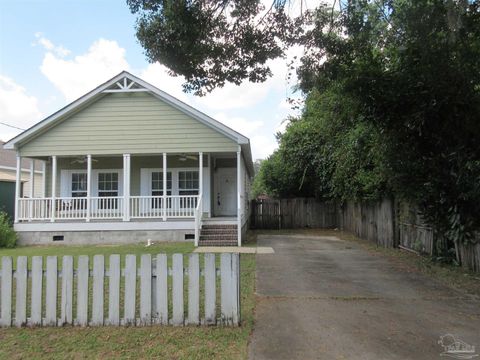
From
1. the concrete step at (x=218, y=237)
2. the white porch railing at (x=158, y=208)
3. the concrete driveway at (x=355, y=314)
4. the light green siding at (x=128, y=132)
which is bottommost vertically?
the concrete driveway at (x=355, y=314)

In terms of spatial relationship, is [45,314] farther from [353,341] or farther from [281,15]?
[281,15]

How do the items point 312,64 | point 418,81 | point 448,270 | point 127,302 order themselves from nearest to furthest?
point 127,302, point 418,81, point 448,270, point 312,64

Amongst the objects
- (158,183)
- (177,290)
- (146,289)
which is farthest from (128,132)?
(177,290)

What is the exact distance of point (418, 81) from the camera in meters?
7.82

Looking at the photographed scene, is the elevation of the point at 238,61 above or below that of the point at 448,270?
above

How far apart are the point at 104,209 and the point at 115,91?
4.57m

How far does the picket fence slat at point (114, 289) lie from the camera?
15.5 ft

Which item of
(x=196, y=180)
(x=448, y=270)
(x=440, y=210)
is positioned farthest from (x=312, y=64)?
(x=196, y=180)

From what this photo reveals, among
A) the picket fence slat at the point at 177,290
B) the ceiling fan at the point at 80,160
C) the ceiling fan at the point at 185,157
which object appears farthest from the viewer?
the ceiling fan at the point at 80,160

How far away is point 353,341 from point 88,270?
10.5 feet

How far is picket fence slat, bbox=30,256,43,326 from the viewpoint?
476 centimetres

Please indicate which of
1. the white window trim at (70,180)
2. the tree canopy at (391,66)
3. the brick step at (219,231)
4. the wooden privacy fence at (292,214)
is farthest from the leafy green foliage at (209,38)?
the wooden privacy fence at (292,214)

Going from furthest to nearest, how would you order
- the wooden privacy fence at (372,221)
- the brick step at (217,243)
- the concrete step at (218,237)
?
the concrete step at (218,237), the brick step at (217,243), the wooden privacy fence at (372,221)

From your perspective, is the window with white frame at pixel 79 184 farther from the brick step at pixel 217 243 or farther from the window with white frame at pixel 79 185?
the brick step at pixel 217 243
